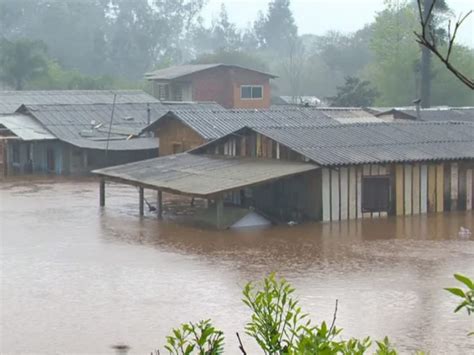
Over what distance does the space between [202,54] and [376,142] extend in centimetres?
6044

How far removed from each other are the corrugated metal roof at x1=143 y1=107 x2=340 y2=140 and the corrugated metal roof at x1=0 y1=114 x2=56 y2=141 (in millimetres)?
5359

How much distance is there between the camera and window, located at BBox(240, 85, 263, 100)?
160ft

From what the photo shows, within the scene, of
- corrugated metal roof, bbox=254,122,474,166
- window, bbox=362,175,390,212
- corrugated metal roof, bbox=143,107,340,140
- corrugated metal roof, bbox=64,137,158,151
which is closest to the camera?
corrugated metal roof, bbox=254,122,474,166

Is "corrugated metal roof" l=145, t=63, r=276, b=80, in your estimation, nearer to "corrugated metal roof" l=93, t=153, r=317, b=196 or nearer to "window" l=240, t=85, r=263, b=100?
"window" l=240, t=85, r=263, b=100

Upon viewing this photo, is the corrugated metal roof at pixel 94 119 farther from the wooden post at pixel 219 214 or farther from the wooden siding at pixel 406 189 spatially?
the wooden post at pixel 219 214

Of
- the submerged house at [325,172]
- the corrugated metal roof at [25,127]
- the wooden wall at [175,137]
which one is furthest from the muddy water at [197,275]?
the corrugated metal roof at [25,127]

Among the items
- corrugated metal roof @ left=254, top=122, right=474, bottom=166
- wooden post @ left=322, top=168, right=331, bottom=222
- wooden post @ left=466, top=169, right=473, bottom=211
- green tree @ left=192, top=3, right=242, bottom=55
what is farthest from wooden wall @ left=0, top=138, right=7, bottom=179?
green tree @ left=192, top=3, right=242, bottom=55

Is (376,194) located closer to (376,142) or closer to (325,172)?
(376,142)

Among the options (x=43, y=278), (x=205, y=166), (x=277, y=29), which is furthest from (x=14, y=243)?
(x=277, y=29)

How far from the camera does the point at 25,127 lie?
37.4 metres

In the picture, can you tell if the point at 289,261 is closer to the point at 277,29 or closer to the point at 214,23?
the point at 277,29

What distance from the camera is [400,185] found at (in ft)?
81.9

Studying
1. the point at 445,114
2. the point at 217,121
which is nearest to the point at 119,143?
the point at 217,121

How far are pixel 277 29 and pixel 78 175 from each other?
2578 inches
